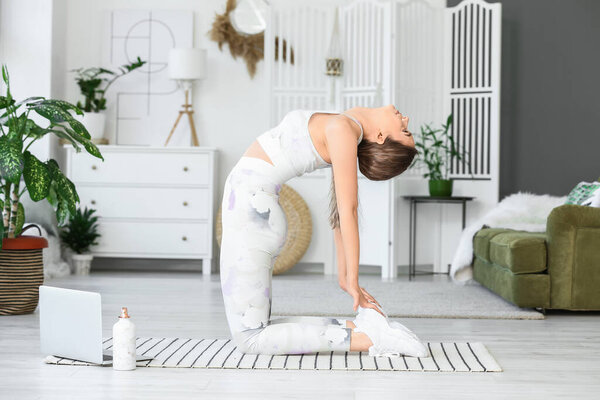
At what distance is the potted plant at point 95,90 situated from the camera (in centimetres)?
627

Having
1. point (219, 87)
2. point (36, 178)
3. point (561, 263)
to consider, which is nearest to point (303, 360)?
point (36, 178)

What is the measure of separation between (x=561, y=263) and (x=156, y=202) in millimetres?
3171

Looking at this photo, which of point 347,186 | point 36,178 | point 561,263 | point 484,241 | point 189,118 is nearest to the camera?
point 347,186

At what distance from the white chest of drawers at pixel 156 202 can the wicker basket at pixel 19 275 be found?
2259 millimetres

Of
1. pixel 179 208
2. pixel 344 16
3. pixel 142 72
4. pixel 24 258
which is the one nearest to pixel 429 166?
pixel 344 16

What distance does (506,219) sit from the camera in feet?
17.4

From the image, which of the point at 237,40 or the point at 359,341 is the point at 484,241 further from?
the point at 237,40

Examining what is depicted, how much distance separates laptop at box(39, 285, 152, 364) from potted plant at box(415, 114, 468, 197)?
3.69m

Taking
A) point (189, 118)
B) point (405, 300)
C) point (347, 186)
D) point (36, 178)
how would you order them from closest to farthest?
point (347, 186)
point (36, 178)
point (405, 300)
point (189, 118)

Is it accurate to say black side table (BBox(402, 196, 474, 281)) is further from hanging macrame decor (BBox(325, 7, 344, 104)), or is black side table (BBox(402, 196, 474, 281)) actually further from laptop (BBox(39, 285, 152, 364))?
laptop (BBox(39, 285, 152, 364))

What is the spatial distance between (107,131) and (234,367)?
436 cm

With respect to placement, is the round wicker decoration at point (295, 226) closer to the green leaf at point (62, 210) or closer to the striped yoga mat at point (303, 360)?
the green leaf at point (62, 210)

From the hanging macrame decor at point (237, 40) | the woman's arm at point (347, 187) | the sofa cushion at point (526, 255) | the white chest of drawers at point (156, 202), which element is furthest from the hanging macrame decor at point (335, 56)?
the woman's arm at point (347, 187)

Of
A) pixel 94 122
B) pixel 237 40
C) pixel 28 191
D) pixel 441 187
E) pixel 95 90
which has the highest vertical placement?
pixel 237 40
